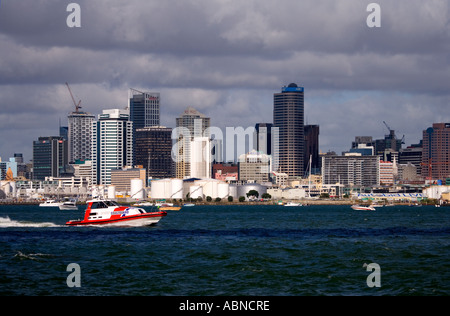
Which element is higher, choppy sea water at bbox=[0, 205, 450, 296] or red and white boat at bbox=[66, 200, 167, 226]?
red and white boat at bbox=[66, 200, 167, 226]

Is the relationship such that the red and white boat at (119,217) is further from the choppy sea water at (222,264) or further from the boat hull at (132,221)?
the choppy sea water at (222,264)

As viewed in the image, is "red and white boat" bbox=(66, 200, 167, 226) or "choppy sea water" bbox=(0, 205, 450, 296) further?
"red and white boat" bbox=(66, 200, 167, 226)

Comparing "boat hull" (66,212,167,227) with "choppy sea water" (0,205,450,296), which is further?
"boat hull" (66,212,167,227)

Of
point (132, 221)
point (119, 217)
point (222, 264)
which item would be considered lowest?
point (222, 264)

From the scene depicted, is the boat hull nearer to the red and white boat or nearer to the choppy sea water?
the red and white boat

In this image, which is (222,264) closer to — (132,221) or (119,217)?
(132,221)

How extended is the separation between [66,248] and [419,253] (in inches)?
1215

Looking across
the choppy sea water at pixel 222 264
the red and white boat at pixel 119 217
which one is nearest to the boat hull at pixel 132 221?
the red and white boat at pixel 119 217

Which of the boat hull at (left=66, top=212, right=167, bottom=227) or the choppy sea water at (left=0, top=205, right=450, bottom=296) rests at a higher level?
the boat hull at (left=66, top=212, right=167, bottom=227)

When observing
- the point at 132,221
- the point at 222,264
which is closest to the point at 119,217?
the point at 132,221

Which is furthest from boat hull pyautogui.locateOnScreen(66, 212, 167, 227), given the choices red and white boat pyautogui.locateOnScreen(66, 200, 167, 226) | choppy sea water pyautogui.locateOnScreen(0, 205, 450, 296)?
choppy sea water pyautogui.locateOnScreen(0, 205, 450, 296)
